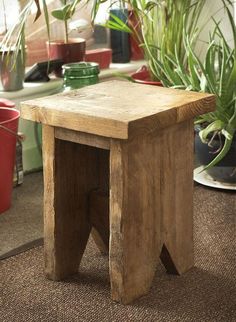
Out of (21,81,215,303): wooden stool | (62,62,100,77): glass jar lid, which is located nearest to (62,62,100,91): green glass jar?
(62,62,100,77): glass jar lid

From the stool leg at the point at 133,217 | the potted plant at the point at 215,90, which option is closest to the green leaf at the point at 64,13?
the potted plant at the point at 215,90

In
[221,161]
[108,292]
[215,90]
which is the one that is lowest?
[108,292]

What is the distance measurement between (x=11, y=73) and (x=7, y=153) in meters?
0.42

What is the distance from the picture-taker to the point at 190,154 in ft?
4.98

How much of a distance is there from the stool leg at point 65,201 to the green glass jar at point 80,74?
0.44m

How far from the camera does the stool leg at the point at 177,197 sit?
1454mm

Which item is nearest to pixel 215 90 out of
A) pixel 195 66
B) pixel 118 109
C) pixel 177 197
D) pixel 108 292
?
pixel 195 66

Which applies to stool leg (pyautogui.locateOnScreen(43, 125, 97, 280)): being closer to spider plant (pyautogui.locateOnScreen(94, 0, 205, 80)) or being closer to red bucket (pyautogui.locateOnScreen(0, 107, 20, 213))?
red bucket (pyautogui.locateOnScreen(0, 107, 20, 213))

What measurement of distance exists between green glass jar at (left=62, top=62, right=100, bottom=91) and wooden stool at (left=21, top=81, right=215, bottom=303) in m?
0.32

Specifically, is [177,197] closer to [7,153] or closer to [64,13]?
[7,153]

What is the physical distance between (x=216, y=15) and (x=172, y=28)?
441 mm

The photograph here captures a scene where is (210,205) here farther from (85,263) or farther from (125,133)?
(125,133)

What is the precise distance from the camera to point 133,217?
138 cm

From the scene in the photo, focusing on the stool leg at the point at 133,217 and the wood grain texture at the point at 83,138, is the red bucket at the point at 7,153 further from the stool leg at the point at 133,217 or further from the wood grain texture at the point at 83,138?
the stool leg at the point at 133,217
